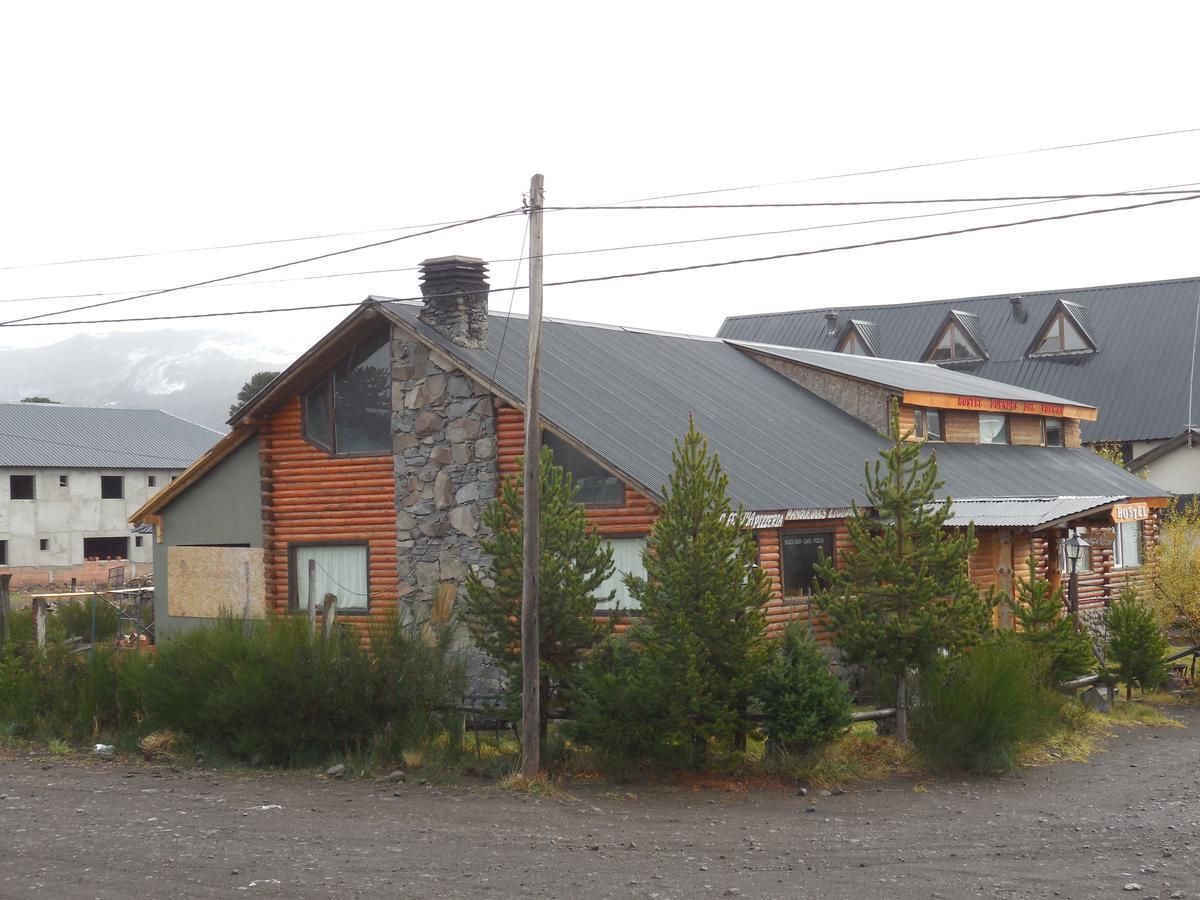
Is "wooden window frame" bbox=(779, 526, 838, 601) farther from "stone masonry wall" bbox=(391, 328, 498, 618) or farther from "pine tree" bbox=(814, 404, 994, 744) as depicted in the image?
"stone masonry wall" bbox=(391, 328, 498, 618)

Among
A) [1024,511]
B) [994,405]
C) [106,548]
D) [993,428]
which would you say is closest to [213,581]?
[1024,511]

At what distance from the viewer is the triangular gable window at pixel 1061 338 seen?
169 ft

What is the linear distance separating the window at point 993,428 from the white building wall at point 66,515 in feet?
152

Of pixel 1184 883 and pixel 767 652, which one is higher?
pixel 767 652

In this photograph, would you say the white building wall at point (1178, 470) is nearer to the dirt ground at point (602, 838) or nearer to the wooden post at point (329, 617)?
the dirt ground at point (602, 838)

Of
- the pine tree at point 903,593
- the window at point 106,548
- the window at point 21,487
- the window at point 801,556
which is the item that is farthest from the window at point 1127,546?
the window at point 106,548

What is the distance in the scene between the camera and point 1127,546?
31516mm

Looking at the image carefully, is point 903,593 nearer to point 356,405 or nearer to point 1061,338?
point 356,405

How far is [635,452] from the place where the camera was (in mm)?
20250

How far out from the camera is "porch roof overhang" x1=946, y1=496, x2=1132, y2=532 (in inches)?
883

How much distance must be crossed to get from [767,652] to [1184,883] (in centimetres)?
543

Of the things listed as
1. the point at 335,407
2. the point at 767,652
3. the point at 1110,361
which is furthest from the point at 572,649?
the point at 1110,361

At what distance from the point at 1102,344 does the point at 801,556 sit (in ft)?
113

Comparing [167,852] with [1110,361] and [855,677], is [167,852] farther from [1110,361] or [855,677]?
[1110,361]
